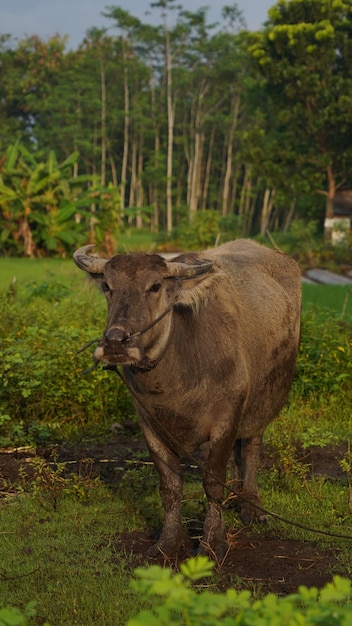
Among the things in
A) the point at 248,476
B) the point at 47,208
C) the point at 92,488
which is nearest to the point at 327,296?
the point at 47,208

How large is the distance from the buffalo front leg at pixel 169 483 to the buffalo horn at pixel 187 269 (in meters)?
0.90

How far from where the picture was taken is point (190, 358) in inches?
176

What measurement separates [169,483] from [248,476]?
2.86ft

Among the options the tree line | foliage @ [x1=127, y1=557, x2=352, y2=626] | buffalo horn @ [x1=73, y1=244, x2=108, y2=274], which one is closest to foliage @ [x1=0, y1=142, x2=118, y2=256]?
the tree line

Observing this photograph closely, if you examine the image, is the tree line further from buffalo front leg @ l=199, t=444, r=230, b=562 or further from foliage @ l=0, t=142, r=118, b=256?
buffalo front leg @ l=199, t=444, r=230, b=562

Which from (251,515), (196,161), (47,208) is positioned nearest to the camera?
(251,515)

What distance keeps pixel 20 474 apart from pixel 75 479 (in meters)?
0.42

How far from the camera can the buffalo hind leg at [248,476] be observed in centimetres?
520

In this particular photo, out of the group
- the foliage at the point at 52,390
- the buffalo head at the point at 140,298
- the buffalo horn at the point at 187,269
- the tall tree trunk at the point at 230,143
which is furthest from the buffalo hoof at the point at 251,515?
the tall tree trunk at the point at 230,143

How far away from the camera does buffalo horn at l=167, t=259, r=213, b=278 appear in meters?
4.24

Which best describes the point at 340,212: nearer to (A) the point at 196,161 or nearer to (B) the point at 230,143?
(A) the point at 196,161

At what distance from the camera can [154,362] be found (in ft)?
13.9

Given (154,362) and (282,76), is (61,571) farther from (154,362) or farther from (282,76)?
(282,76)

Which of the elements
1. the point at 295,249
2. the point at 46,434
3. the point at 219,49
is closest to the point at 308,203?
the point at 295,249
